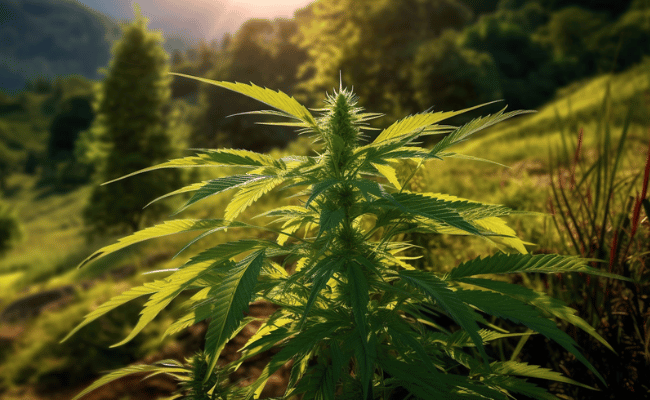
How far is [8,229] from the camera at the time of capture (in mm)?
24406

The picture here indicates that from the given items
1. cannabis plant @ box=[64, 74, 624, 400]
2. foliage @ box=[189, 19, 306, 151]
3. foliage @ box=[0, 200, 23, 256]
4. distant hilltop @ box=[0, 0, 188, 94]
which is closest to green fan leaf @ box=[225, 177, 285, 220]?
cannabis plant @ box=[64, 74, 624, 400]

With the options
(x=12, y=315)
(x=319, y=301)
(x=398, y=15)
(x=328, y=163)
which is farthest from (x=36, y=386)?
(x=398, y=15)

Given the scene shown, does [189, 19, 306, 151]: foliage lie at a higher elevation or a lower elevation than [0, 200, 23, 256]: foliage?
higher

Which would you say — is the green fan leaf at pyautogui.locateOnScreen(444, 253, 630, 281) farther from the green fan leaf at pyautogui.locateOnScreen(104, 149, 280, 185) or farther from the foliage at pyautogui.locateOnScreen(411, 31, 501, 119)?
the foliage at pyautogui.locateOnScreen(411, 31, 501, 119)

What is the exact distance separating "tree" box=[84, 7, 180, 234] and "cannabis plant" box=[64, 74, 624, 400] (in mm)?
13940

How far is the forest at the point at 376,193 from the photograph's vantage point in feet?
3.70

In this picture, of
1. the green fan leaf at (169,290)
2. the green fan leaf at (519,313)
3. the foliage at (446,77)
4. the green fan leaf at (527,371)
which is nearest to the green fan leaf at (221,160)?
the green fan leaf at (169,290)

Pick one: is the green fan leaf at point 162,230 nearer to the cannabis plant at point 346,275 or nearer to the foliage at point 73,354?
the cannabis plant at point 346,275

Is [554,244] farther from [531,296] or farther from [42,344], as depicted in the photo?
[42,344]

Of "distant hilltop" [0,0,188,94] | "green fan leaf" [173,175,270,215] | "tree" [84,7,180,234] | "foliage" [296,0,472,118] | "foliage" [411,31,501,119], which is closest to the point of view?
"green fan leaf" [173,175,270,215]

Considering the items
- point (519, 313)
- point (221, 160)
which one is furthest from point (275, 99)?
point (519, 313)

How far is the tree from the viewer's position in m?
13.6

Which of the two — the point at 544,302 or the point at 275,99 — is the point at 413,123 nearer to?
the point at 275,99

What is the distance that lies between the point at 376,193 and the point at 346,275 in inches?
12.3
